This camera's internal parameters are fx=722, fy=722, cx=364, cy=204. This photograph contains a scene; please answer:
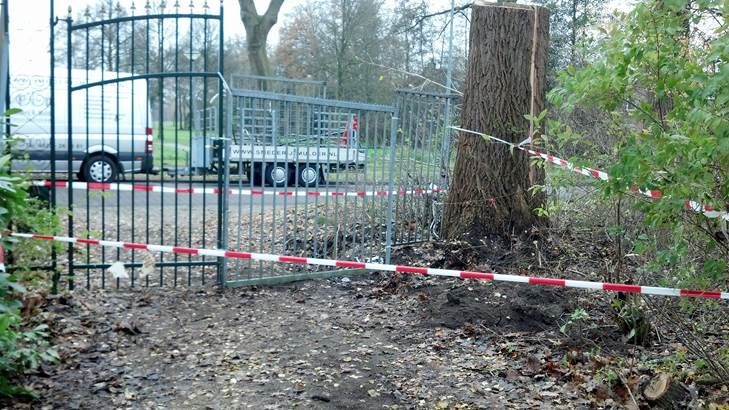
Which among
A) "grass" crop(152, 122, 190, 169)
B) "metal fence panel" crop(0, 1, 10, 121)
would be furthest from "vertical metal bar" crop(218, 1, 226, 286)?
"grass" crop(152, 122, 190, 169)

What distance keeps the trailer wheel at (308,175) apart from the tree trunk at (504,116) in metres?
1.72

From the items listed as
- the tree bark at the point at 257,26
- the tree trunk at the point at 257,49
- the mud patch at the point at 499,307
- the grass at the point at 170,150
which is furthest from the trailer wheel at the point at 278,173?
the tree bark at the point at 257,26

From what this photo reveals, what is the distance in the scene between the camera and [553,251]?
24.3 feet

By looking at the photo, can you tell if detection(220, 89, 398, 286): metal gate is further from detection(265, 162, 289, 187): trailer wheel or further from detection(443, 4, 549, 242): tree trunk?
detection(443, 4, 549, 242): tree trunk

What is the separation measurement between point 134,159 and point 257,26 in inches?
514

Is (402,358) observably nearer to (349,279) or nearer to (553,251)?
(349,279)

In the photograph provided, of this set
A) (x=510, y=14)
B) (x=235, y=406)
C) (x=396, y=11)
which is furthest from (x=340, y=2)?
(x=235, y=406)

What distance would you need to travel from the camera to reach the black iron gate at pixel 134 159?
639cm

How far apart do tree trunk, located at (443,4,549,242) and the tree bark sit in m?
13.0

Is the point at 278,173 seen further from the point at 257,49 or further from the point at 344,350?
the point at 257,49

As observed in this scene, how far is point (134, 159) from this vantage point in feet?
25.8

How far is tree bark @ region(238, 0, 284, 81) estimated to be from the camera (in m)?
20.0

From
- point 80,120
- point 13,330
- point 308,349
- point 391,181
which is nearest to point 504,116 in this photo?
point 391,181

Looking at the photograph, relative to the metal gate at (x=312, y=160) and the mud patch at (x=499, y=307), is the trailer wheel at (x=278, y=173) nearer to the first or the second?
the metal gate at (x=312, y=160)
